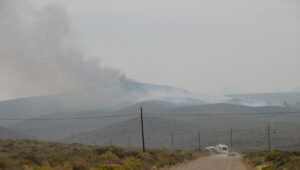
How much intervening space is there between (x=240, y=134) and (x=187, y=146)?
3051 cm

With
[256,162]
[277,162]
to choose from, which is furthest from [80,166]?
[256,162]

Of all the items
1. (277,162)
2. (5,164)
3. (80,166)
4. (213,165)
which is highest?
(5,164)

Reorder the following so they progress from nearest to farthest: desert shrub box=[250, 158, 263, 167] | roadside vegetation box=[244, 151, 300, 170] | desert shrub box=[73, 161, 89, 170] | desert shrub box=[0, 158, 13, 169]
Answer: desert shrub box=[0, 158, 13, 169] < desert shrub box=[73, 161, 89, 170] < roadside vegetation box=[244, 151, 300, 170] < desert shrub box=[250, 158, 263, 167]

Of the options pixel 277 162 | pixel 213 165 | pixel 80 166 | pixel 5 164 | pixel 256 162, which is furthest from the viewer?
pixel 213 165

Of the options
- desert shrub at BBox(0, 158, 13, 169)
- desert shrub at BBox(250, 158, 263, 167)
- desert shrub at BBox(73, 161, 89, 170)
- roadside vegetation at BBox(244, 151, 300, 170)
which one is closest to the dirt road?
desert shrub at BBox(250, 158, 263, 167)

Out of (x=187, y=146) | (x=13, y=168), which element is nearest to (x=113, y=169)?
(x=13, y=168)

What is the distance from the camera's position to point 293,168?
1130 inches

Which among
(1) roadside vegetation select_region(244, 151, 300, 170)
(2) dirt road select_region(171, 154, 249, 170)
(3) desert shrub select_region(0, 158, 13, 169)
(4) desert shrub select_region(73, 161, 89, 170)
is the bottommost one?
(2) dirt road select_region(171, 154, 249, 170)

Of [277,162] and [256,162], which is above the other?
[277,162]

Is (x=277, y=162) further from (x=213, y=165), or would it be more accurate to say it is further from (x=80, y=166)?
(x=80, y=166)

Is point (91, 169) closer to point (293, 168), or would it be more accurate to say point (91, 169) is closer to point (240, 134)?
point (293, 168)

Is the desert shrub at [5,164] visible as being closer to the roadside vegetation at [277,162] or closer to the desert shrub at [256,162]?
the roadside vegetation at [277,162]

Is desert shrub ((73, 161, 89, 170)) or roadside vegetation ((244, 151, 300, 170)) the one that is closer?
desert shrub ((73, 161, 89, 170))

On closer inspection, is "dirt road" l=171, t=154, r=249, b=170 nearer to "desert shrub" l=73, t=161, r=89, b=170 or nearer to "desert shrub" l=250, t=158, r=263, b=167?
"desert shrub" l=250, t=158, r=263, b=167
